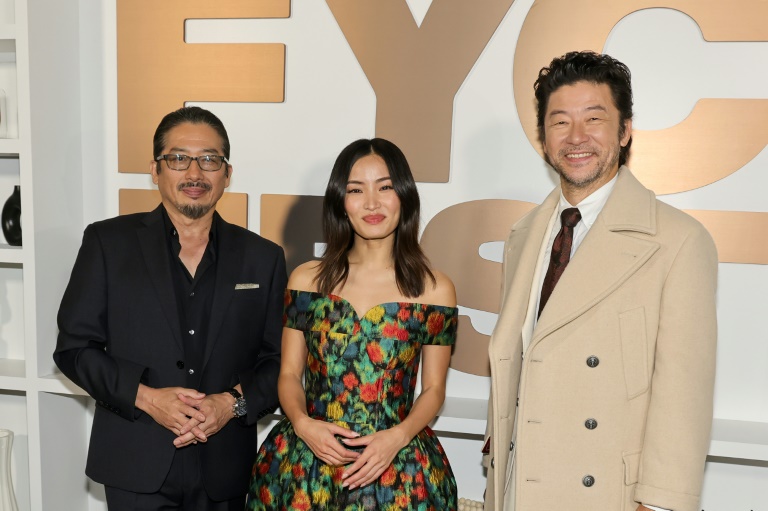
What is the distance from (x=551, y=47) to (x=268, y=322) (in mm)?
1584

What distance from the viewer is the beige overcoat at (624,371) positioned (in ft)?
5.79

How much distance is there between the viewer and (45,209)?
3088 mm

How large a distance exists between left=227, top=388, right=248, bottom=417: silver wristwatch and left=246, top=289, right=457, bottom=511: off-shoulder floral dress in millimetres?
160

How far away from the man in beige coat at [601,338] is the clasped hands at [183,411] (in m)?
0.94

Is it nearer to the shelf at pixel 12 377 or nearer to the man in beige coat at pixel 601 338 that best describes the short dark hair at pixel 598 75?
the man in beige coat at pixel 601 338

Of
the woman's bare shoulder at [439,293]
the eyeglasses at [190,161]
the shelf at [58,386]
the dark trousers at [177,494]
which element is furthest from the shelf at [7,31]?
the woman's bare shoulder at [439,293]

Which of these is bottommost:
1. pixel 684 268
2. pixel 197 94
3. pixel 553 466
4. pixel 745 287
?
pixel 553 466

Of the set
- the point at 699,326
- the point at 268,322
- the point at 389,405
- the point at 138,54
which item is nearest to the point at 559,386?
the point at 699,326

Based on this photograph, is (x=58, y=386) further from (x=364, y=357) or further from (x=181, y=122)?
(x=364, y=357)

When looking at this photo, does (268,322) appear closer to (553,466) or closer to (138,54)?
(553,466)

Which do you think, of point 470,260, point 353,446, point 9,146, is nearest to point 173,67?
point 9,146

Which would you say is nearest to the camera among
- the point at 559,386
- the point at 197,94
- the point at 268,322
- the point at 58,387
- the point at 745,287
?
the point at 559,386

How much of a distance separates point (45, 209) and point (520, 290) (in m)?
2.14

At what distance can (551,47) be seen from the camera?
2.90 metres
